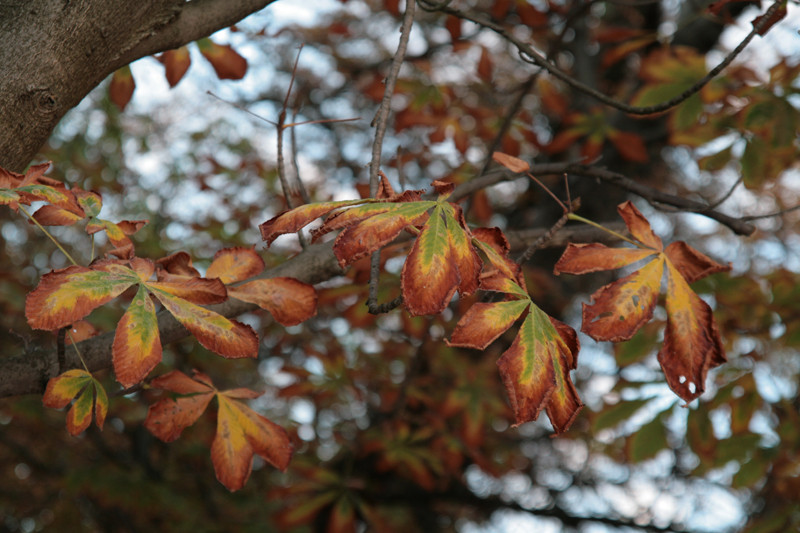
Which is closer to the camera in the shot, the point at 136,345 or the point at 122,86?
the point at 136,345

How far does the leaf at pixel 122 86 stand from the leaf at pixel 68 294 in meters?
0.85

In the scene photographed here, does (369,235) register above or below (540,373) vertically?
above

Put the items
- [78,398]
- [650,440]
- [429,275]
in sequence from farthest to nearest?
[650,440] < [78,398] < [429,275]

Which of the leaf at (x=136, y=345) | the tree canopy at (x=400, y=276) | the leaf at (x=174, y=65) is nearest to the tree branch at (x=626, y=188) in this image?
the tree canopy at (x=400, y=276)

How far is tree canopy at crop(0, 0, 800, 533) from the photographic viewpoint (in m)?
0.69

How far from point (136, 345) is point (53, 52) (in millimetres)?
444

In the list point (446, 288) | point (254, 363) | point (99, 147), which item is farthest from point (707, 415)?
point (99, 147)

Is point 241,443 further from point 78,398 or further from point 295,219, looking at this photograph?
point 295,219

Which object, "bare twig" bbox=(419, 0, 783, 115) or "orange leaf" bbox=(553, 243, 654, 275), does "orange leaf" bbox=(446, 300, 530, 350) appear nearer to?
"orange leaf" bbox=(553, 243, 654, 275)

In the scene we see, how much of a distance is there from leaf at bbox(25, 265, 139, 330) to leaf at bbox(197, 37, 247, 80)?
83cm

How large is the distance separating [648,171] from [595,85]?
0.48 m

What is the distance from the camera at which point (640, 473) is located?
11.8ft

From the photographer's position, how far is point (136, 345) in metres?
0.65

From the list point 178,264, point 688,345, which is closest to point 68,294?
point 178,264
